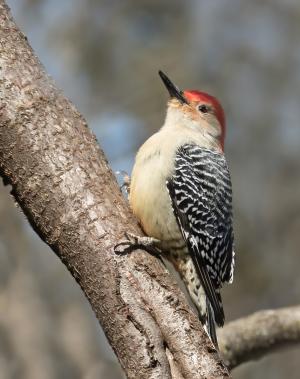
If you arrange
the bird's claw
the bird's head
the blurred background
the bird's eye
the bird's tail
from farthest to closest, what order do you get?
the blurred background, the bird's eye, the bird's head, the bird's tail, the bird's claw

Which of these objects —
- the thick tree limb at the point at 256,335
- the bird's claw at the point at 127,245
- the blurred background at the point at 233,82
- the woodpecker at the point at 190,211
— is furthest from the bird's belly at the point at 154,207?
the blurred background at the point at 233,82

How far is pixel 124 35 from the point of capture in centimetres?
1445

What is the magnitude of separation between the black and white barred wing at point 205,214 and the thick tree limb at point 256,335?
328mm

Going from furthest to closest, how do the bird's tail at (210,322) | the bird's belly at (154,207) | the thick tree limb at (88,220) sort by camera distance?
the bird's belly at (154,207) < the bird's tail at (210,322) < the thick tree limb at (88,220)

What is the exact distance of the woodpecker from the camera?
586 cm

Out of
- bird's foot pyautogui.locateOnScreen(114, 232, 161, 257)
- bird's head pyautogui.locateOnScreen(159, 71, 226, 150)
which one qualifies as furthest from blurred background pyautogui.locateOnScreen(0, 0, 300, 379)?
bird's foot pyautogui.locateOnScreen(114, 232, 161, 257)

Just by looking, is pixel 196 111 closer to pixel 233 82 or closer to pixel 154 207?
pixel 154 207

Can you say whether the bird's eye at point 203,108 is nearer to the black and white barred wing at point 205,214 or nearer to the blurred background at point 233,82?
the black and white barred wing at point 205,214

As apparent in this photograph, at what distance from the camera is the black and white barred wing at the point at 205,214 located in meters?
5.97

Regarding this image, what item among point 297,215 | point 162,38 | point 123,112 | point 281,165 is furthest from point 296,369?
point 162,38

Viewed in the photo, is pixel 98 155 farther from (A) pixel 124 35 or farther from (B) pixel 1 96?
(A) pixel 124 35

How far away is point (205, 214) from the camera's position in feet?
20.2

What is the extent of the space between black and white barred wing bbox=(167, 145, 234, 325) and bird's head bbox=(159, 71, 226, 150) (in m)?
0.59

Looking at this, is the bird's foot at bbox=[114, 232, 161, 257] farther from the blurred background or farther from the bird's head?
the blurred background
